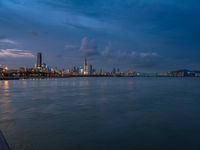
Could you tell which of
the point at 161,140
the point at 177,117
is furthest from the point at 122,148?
the point at 177,117

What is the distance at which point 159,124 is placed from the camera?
1432 centimetres

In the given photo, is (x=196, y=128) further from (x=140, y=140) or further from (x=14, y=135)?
(x=14, y=135)

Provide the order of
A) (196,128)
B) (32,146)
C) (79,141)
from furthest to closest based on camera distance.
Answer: (196,128) < (79,141) < (32,146)

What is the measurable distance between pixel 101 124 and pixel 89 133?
7.65 feet

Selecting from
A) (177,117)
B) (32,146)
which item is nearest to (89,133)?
(32,146)

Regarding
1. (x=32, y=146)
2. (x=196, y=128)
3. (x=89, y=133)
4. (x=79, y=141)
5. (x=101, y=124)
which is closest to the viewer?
(x=32, y=146)

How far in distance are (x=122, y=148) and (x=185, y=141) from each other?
3357 mm

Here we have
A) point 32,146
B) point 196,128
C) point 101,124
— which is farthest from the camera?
point 101,124

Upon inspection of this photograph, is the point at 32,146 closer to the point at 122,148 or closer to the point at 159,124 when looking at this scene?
the point at 122,148

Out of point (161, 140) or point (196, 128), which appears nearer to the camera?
point (161, 140)

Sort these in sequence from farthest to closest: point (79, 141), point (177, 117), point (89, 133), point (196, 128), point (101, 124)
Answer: point (177, 117), point (101, 124), point (196, 128), point (89, 133), point (79, 141)

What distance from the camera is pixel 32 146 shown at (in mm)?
9516

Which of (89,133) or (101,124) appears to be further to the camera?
(101,124)

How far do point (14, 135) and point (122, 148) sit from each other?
18.1 feet
